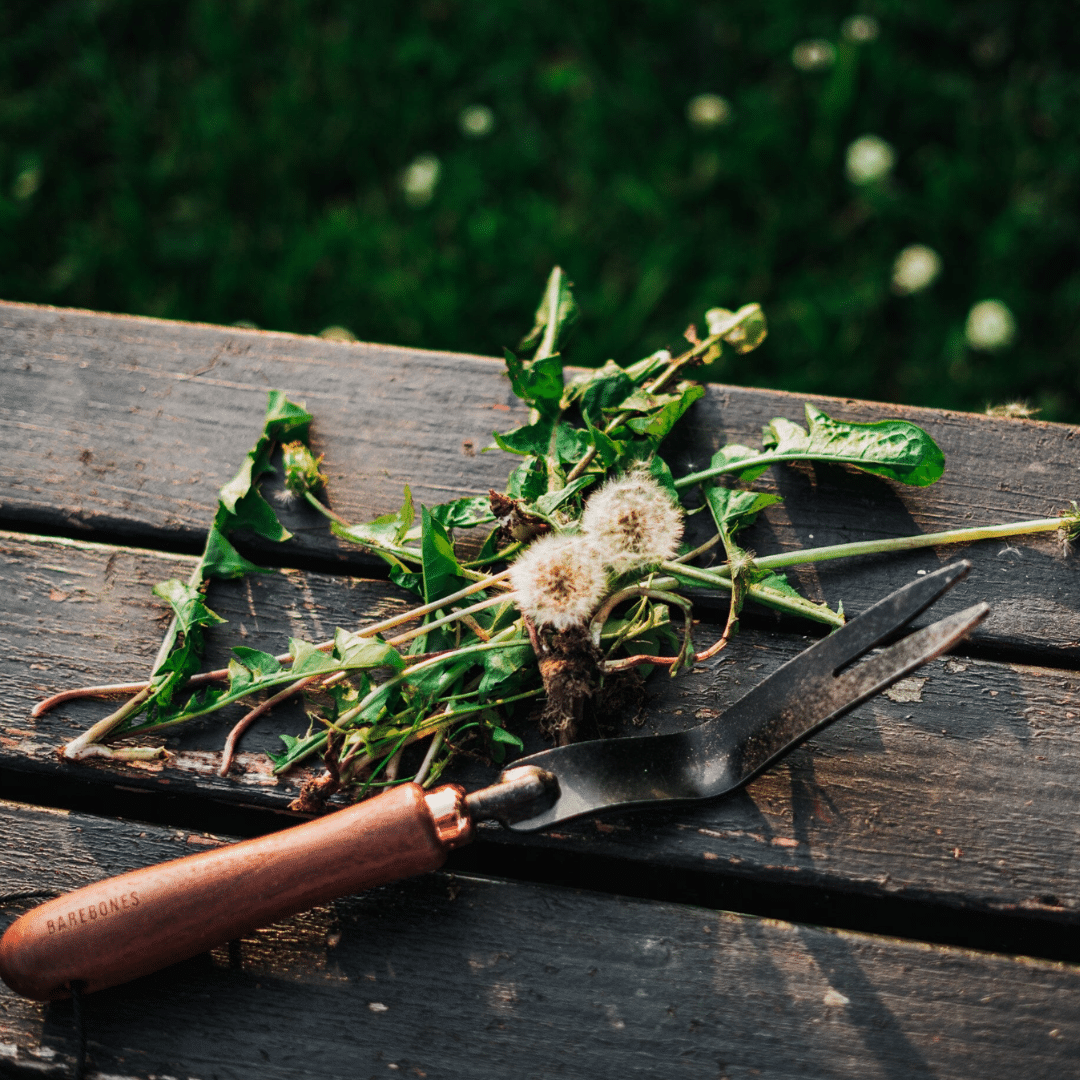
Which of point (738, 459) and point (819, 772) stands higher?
point (738, 459)

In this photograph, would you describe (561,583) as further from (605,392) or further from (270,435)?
(270,435)

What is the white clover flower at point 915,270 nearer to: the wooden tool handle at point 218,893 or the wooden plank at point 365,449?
the wooden plank at point 365,449

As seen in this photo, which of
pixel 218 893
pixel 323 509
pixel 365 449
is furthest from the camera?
pixel 365 449

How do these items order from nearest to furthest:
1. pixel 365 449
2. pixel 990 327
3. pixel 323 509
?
pixel 323 509
pixel 365 449
pixel 990 327

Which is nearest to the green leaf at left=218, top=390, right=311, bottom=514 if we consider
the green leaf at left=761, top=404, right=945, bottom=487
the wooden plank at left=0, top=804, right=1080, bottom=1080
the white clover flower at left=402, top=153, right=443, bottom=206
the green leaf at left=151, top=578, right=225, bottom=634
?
the green leaf at left=151, top=578, right=225, bottom=634

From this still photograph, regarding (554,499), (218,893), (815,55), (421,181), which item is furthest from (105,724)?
(815,55)

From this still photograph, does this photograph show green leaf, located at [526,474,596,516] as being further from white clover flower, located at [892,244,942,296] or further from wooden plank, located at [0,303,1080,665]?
white clover flower, located at [892,244,942,296]

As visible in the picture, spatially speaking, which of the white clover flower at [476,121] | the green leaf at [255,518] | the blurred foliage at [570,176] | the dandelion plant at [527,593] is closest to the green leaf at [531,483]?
the dandelion plant at [527,593]
